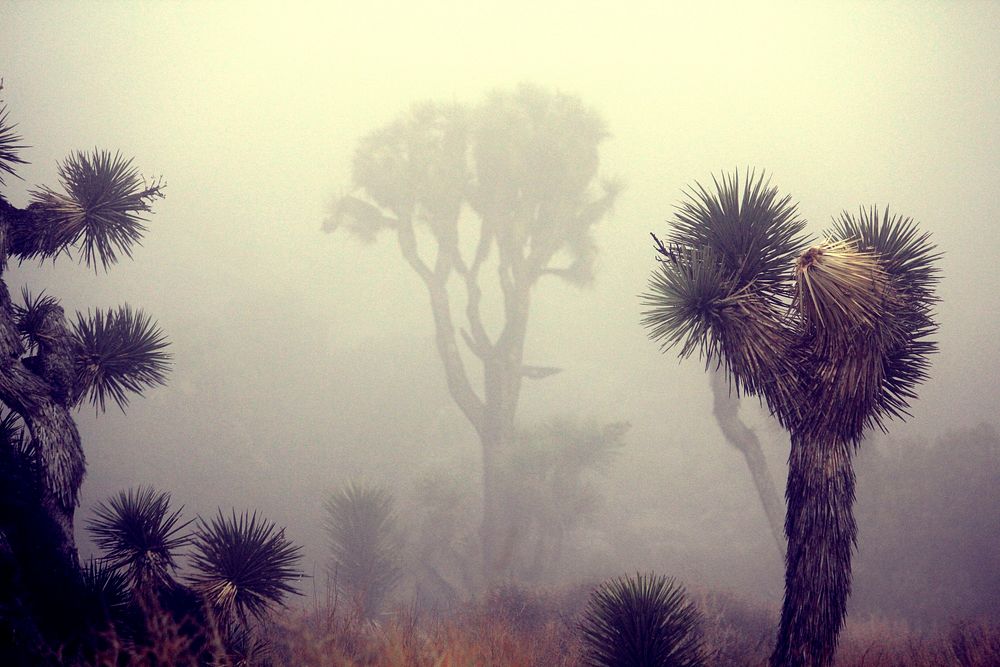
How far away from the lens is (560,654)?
232 inches

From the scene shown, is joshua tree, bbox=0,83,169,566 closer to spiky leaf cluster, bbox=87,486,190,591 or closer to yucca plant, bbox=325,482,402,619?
spiky leaf cluster, bbox=87,486,190,591

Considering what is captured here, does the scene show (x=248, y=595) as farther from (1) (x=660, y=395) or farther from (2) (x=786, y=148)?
(2) (x=786, y=148)

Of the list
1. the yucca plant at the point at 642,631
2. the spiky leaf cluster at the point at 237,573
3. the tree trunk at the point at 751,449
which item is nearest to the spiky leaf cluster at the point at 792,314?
the yucca plant at the point at 642,631

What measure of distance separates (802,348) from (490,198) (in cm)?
1193

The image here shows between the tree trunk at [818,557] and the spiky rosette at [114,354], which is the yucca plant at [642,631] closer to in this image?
the tree trunk at [818,557]

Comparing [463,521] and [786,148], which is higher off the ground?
[786,148]

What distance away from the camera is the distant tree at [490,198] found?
49.8ft

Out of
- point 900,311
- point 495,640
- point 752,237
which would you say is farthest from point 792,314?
point 495,640

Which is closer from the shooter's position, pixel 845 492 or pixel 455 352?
pixel 845 492

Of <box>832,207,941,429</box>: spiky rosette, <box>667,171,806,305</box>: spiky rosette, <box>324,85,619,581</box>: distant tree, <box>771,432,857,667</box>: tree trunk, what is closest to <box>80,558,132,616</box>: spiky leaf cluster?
<box>771,432,857,667</box>: tree trunk

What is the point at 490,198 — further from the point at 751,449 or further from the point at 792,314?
the point at 792,314

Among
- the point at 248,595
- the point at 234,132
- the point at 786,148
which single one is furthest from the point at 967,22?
the point at 248,595

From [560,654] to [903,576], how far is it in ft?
40.2

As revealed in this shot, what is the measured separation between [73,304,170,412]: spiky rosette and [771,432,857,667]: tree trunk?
6.85 meters
